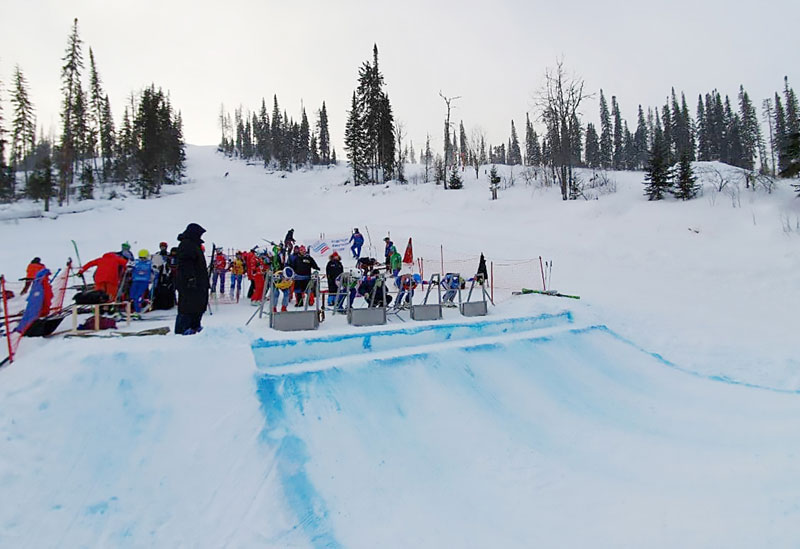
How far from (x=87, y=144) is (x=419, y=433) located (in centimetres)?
5055

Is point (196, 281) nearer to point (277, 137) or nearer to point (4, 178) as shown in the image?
point (4, 178)

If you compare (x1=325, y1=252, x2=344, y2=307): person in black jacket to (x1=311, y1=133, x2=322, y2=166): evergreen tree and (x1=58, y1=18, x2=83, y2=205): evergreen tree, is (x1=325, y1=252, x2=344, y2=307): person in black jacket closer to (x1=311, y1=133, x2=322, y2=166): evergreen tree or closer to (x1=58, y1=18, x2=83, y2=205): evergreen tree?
(x1=58, y1=18, x2=83, y2=205): evergreen tree

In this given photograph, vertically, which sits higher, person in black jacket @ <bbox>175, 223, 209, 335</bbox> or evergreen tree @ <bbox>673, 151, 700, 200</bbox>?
evergreen tree @ <bbox>673, 151, 700, 200</bbox>

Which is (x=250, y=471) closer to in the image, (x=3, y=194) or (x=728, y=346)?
(x=728, y=346)

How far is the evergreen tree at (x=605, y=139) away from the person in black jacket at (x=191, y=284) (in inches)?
2429

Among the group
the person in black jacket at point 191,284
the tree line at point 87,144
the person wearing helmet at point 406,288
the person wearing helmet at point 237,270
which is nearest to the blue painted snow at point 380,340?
the person in black jacket at point 191,284

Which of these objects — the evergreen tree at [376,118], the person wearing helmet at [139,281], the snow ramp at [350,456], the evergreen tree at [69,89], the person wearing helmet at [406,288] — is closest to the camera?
the snow ramp at [350,456]

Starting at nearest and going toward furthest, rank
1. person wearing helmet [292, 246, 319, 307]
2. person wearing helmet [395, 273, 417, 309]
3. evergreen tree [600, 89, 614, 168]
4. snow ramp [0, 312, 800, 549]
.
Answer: snow ramp [0, 312, 800, 549] → person wearing helmet [395, 273, 417, 309] → person wearing helmet [292, 246, 319, 307] → evergreen tree [600, 89, 614, 168]

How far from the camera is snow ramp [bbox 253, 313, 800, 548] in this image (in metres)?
3.66

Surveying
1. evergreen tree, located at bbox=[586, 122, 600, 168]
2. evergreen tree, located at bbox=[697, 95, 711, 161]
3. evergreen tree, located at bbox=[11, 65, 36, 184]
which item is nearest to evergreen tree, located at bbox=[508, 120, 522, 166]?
evergreen tree, located at bbox=[586, 122, 600, 168]

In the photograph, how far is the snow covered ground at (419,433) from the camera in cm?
345

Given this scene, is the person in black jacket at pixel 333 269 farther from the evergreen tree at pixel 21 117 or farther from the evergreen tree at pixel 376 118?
the evergreen tree at pixel 21 117

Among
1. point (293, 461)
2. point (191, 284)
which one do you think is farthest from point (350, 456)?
point (191, 284)

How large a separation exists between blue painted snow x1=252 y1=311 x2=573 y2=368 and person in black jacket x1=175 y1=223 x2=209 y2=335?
1151mm
